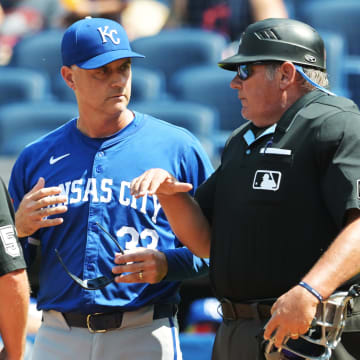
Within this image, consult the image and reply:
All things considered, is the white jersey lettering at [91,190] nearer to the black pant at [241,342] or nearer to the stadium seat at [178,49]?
the black pant at [241,342]

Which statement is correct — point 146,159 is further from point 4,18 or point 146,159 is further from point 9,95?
point 4,18

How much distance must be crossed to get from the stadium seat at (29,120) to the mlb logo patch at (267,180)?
4.10 meters

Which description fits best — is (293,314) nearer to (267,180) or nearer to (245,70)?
(267,180)

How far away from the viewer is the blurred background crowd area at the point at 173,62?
6.58 m

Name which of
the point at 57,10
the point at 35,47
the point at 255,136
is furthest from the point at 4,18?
the point at 255,136

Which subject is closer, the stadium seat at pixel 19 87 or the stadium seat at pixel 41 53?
the stadium seat at pixel 19 87

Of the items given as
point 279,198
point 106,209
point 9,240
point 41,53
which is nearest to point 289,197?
point 279,198

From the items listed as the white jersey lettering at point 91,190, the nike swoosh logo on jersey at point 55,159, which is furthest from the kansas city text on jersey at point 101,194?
the nike swoosh logo on jersey at point 55,159

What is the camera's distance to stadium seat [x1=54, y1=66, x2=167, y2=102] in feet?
24.2

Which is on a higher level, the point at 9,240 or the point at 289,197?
the point at 289,197

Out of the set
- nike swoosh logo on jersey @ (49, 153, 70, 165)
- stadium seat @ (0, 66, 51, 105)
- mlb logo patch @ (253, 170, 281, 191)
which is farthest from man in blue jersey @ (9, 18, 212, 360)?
stadium seat @ (0, 66, 51, 105)

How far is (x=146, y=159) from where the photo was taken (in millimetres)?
3396

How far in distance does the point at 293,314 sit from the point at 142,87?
198 inches

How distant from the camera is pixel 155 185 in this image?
2826 millimetres
